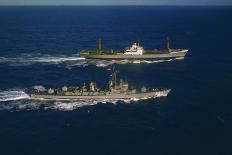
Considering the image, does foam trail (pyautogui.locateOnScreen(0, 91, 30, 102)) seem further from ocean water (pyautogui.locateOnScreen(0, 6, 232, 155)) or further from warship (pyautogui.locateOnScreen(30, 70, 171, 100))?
warship (pyautogui.locateOnScreen(30, 70, 171, 100))

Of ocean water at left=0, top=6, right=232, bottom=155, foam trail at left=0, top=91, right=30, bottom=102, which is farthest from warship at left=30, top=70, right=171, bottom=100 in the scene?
foam trail at left=0, top=91, right=30, bottom=102

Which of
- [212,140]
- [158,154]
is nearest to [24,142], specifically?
[158,154]

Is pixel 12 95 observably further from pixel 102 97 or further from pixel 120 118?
pixel 120 118

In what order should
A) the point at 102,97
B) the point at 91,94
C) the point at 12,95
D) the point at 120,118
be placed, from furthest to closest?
the point at 12,95, the point at 102,97, the point at 91,94, the point at 120,118

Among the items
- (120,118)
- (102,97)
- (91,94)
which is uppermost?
(91,94)

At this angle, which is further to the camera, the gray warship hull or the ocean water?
the gray warship hull

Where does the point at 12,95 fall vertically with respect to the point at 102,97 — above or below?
above

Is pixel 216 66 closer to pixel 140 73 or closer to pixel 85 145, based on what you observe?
pixel 140 73

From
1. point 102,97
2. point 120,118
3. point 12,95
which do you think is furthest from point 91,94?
point 12,95
